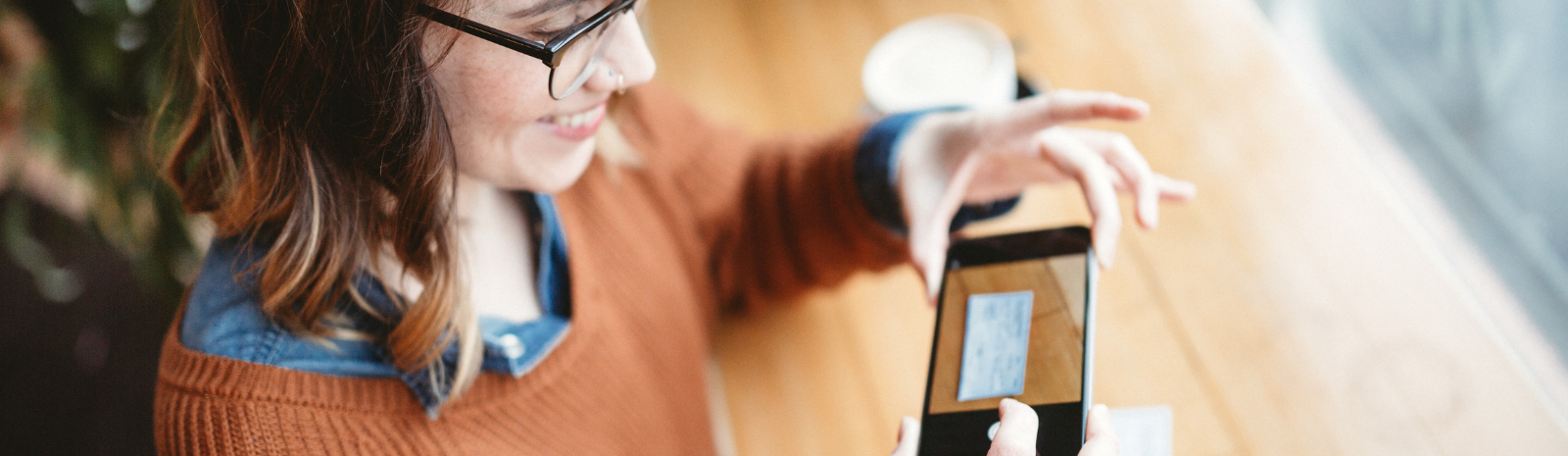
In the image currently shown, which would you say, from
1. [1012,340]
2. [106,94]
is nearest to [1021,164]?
[1012,340]

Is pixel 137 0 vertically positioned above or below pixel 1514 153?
below

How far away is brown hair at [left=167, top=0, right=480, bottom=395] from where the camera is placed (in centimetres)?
45

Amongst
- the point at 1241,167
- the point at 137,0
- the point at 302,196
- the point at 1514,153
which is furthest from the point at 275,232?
the point at 1514,153

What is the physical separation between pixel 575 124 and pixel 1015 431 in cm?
32

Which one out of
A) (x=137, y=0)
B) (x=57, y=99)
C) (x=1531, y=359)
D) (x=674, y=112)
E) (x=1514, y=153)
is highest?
(x=1514, y=153)

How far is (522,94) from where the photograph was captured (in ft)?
1.63

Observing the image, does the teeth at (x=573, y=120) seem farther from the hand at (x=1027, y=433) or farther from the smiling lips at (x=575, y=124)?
the hand at (x=1027, y=433)

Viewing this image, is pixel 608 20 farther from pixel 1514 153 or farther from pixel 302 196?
pixel 1514 153

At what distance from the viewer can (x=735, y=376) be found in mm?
850

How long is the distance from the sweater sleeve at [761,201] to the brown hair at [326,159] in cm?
29

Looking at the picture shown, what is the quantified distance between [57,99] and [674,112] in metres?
0.51

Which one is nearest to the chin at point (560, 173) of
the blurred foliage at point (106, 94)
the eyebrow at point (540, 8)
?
the eyebrow at point (540, 8)

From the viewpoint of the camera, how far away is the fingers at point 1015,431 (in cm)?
45

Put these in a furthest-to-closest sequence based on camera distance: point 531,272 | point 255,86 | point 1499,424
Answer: point 531,272, point 1499,424, point 255,86
